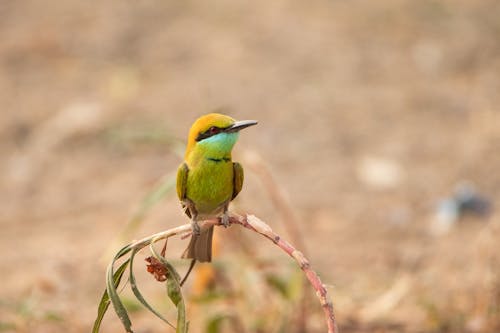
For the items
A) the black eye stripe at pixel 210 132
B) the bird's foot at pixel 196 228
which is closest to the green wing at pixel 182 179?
the black eye stripe at pixel 210 132

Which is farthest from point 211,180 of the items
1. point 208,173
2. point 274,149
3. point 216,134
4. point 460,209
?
point 274,149

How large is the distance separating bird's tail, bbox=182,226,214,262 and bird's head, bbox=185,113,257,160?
0.22 metres

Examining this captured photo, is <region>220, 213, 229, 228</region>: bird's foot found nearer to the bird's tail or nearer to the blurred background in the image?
the bird's tail

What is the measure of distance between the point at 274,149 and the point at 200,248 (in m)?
3.10

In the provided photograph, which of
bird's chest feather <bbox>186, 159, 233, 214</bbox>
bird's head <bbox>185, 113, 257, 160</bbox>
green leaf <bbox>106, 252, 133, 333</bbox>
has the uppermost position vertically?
bird's head <bbox>185, 113, 257, 160</bbox>

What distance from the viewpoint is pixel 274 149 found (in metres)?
5.43

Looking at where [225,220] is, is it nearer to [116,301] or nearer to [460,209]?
[116,301]

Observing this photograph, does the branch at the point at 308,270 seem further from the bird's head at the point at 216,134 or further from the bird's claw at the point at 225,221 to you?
the bird's head at the point at 216,134

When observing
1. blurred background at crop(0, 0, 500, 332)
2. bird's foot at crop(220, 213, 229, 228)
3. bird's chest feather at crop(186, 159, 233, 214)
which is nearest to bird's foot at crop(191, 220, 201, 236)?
bird's foot at crop(220, 213, 229, 228)

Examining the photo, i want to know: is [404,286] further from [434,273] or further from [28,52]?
[28,52]

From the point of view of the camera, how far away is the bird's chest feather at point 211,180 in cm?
239

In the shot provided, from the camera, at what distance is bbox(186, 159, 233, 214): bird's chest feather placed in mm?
2393

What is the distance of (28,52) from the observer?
Result: 21.5ft

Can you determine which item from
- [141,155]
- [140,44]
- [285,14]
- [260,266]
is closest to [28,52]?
[140,44]
